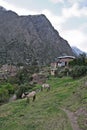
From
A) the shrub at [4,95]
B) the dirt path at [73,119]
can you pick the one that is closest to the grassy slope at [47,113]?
the dirt path at [73,119]

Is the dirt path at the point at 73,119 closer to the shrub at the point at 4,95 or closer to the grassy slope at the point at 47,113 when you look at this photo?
the grassy slope at the point at 47,113

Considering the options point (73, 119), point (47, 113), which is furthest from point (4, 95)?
point (73, 119)

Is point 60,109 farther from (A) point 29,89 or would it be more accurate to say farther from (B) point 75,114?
(A) point 29,89

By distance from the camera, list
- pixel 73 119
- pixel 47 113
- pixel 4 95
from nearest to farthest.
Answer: pixel 73 119, pixel 47 113, pixel 4 95

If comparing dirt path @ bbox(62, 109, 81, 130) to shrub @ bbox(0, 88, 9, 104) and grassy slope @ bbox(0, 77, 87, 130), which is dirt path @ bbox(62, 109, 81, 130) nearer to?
grassy slope @ bbox(0, 77, 87, 130)

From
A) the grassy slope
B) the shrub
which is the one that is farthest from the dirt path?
the shrub

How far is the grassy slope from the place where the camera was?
35.1 m

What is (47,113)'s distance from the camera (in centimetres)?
4069

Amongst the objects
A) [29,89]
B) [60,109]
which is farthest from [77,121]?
[29,89]

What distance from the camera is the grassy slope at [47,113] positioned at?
3509cm

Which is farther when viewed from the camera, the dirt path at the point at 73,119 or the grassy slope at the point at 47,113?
the grassy slope at the point at 47,113

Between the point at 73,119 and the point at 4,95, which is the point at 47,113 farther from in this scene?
the point at 4,95

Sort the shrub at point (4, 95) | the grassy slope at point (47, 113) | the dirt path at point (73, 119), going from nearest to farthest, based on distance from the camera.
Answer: the dirt path at point (73, 119), the grassy slope at point (47, 113), the shrub at point (4, 95)

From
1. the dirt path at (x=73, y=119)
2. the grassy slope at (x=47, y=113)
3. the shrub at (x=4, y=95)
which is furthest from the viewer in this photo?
the shrub at (x=4, y=95)
